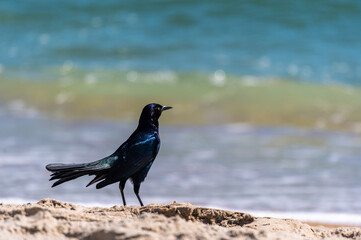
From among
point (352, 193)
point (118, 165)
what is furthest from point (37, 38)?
point (118, 165)

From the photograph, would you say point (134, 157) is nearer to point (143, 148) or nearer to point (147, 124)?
point (143, 148)

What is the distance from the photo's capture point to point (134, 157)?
3.81m

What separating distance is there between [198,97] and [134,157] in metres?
7.58

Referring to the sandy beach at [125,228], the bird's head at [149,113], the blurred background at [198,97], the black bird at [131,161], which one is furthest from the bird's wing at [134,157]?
the blurred background at [198,97]

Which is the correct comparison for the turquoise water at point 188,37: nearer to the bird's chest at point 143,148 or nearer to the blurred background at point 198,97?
the blurred background at point 198,97

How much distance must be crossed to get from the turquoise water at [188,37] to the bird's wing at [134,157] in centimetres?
885

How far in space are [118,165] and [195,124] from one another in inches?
228

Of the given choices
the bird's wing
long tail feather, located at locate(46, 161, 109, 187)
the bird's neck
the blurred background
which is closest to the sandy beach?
long tail feather, located at locate(46, 161, 109, 187)

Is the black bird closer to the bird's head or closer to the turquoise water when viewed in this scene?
the bird's head

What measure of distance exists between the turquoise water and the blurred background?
0.04 metres

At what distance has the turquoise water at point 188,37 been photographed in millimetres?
13117

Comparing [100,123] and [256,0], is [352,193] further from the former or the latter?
[256,0]

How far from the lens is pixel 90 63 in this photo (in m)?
13.6

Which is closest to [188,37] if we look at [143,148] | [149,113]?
[149,113]
